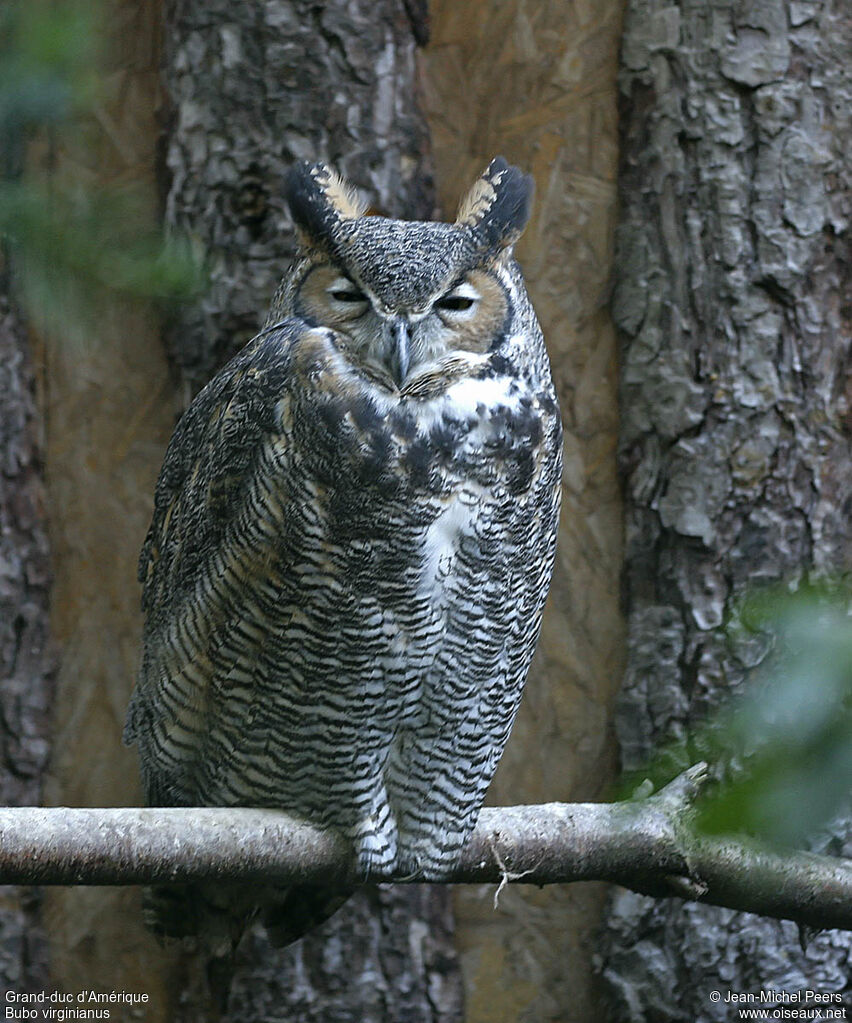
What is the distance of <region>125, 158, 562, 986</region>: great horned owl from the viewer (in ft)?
5.86

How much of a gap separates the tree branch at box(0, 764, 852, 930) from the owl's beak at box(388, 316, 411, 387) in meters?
0.73

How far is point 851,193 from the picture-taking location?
9.25ft

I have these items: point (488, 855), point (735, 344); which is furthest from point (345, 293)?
point (735, 344)

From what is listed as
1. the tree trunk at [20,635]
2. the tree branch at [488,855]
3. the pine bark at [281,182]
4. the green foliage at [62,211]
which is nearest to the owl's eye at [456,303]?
the green foliage at [62,211]

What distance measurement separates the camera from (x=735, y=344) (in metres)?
2.79

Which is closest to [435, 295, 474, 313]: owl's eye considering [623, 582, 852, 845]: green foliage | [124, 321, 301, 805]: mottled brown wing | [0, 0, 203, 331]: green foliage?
[124, 321, 301, 805]: mottled brown wing

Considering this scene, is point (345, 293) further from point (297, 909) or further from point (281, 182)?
point (297, 909)

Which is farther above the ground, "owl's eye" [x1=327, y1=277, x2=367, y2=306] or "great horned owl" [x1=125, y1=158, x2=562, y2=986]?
"owl's eye" [x1=327, y1=277, x2=367, y2=306]

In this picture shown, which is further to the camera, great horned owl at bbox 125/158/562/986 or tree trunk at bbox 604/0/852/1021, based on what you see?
tree trunk at bbox 604/0/852/1021

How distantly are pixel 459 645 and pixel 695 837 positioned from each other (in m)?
1.32

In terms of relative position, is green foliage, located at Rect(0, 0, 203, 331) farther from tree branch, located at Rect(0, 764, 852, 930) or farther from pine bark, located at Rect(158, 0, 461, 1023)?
pine bark, located at Rect(158, 0, 461, 1023)

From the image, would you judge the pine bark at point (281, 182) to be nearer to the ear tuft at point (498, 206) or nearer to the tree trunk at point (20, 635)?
the tree trunk at point (20, 635)

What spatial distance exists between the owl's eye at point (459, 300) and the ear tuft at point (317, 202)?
201 millimetres

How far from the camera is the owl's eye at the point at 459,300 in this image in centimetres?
179
